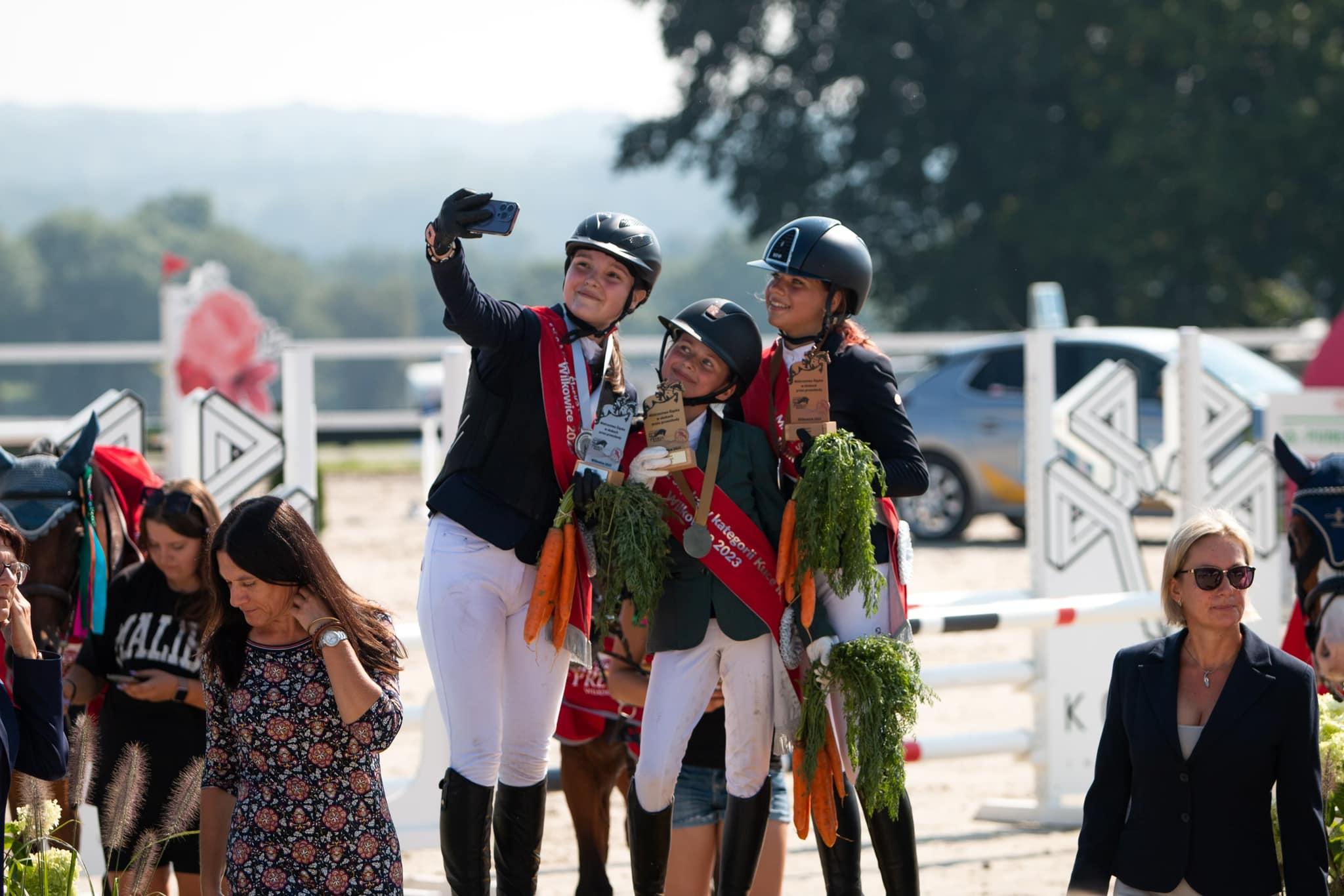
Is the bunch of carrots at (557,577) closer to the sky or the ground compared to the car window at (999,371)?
closer to the ground

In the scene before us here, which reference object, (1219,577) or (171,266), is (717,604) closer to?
(1219,577)

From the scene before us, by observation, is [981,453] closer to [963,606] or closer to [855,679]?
[963,606]

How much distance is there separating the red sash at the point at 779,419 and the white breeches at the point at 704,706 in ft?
1.25

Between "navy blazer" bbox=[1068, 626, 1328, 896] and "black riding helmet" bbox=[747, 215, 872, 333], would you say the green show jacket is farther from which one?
"navy blazer" bbox=[1068, 626, 1328, 896]

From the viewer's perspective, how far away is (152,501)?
14.5 ft

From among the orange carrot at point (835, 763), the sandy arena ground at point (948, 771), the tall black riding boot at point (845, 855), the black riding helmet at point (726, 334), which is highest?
the black riding helmet at point (726, 334)

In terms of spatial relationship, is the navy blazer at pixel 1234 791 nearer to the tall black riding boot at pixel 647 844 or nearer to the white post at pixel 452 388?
the tall black riding boot at pixel 647 844

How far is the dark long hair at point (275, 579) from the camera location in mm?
3551

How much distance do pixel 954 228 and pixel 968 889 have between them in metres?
22.8

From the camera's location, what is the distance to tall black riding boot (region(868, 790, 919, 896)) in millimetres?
4082

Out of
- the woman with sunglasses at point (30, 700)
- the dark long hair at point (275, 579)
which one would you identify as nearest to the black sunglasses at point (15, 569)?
the woman with sunglasses at point (30, 700)

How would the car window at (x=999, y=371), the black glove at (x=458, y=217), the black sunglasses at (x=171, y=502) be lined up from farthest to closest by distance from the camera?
the car window at (x=999, y=371) < the black sunglasses at (x=171, y=502) < the black glove at (x=458, y=217)

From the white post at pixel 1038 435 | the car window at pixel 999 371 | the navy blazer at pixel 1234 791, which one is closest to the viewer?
the navy blazer at pixel 1234 791

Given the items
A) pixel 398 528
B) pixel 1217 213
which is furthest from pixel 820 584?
pixel 1217 213
